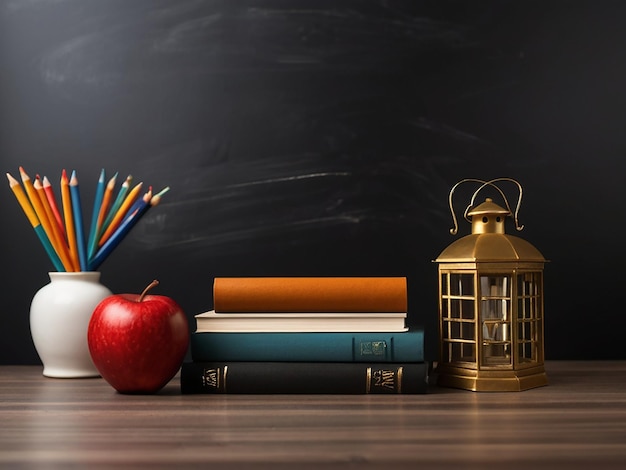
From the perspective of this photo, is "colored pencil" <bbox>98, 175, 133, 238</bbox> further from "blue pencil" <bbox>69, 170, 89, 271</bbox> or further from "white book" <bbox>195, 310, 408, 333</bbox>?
"white book" <bbox>195, 310, 408, 333</bbox>

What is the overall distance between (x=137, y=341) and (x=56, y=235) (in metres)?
0.33

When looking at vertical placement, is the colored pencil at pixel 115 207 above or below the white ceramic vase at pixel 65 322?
above

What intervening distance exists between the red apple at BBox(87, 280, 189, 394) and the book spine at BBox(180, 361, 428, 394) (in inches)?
1.8

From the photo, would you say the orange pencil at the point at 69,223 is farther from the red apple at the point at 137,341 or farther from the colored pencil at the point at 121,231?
the red apple at the point at 137,341

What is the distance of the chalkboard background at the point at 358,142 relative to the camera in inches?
54.0

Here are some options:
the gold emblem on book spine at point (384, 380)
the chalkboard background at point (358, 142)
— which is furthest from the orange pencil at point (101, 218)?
the gold emblem on book spine at point (384, 380)

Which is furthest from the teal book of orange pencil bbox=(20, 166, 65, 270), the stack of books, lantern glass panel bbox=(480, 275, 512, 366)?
orange pencil bbox=(20, 166, 65, 270)

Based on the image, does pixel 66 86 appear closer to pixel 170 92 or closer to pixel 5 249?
pixel 170 92

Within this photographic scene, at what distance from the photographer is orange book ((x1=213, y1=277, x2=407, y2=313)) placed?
41.4 inches

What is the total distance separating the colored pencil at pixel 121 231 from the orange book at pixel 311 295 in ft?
0.76

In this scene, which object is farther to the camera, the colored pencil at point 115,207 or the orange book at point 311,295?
the colored pencil at point 115,207

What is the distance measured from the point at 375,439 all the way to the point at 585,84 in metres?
0.90

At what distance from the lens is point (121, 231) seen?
1223mm

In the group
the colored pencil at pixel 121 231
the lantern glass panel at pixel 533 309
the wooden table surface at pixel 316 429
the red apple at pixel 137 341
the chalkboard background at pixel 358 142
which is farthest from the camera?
the chalkboard background at pixel 358 142
